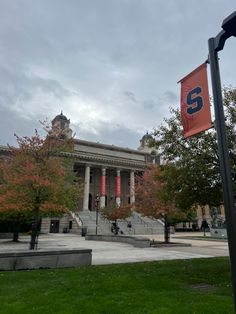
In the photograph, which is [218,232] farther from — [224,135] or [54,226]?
[224,135]

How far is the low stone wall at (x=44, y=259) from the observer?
11016 mm

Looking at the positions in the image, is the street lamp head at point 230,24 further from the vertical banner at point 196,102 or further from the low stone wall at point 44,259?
the low stone wall at point 44,259

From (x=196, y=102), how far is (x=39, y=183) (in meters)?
13.0

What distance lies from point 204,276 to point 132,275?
2.52 metres

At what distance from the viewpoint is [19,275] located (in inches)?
386

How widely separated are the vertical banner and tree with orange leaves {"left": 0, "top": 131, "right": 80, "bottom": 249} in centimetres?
1245

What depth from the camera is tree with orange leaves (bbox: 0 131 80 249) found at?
1727 cm

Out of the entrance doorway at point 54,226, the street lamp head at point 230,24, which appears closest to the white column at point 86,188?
the entrance doorway at point 54,226

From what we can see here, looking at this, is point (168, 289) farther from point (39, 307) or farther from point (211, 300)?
point (39, 307)

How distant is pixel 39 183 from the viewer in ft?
54.9

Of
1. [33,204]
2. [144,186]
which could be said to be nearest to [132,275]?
[33,204]

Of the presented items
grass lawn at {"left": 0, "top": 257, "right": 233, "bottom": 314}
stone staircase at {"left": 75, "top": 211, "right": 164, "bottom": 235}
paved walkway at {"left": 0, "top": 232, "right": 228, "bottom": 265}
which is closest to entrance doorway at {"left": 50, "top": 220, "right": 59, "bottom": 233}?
stone staircase at {"left": 75, "top": 211, "right": 164, "bottom": 235}

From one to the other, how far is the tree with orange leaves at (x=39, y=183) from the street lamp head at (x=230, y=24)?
13762mm

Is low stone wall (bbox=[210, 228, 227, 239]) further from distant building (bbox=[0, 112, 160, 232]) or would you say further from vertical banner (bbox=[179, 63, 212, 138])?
vertical banner (bbox=[179, 63, 212, 138])
